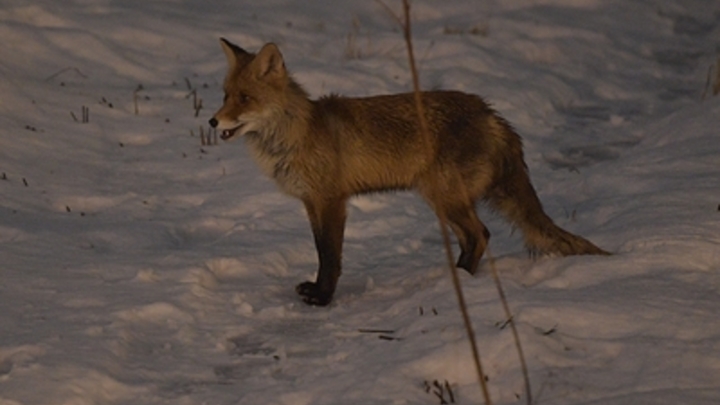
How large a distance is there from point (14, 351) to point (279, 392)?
1271 mm

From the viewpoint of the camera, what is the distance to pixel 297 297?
6.28 m

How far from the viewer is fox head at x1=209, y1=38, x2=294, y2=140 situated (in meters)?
6.14

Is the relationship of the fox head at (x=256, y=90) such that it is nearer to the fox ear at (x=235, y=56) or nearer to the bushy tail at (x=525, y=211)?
the fox ear at (x=235, y=56)

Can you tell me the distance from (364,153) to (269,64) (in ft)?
2.43

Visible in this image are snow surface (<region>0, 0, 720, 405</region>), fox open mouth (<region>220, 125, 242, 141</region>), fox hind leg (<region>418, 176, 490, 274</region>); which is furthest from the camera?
fox hind leg (<region>418, 176, 490, 274</region>)

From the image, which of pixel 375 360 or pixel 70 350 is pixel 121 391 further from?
pixel 375 360

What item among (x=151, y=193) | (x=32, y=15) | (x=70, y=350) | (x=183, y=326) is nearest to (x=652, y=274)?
(x=183, y=326)

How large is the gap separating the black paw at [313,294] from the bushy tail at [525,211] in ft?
3.67

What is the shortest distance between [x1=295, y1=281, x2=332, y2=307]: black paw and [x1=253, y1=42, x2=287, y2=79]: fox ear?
1.21 m

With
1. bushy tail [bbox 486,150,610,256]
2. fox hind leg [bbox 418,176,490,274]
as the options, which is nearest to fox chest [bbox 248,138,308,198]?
fox hind leg [bbox 418,176,490,274]

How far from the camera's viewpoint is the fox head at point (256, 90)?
614 centimetres

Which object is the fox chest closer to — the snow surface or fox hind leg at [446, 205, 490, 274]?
the snow surface

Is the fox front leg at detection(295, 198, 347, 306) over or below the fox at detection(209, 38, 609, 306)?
below

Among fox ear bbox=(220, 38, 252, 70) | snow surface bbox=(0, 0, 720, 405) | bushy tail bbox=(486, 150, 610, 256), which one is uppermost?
fox ear bbox=(220, 38, 252, 70)
